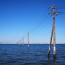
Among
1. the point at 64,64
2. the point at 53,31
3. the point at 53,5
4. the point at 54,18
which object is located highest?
the point at 53,5

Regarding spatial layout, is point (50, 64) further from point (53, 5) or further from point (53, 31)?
point (53, 5)

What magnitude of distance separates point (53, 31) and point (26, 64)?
38.1 feet

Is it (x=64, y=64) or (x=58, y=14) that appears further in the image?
(x=58, y=14)

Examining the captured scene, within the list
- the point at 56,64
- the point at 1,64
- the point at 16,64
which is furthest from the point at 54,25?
the point at 1,64

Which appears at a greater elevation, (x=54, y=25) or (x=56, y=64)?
(x=54, y=25)

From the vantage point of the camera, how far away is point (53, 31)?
1633 inches

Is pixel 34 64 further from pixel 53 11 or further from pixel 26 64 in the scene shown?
pixel 53 11

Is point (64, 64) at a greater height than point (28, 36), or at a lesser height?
lesser

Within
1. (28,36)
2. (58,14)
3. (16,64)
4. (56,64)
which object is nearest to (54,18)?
(58,14)

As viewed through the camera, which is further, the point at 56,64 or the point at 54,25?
the point at 54,25

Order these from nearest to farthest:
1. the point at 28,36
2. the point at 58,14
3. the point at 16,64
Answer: the point at 16,64
the point at 58,14
the point at 28,36

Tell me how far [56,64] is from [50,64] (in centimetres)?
145

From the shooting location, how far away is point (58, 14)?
4034 centimetres

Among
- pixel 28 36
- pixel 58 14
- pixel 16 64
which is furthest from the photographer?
pixel 28 36
